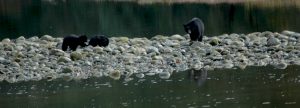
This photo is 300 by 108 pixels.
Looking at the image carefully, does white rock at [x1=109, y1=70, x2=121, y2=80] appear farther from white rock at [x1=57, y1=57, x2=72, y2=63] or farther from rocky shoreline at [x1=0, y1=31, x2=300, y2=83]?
white rock at [x1=57, y1=57, x2=72, y2=63]

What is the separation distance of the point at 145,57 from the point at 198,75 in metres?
4.80

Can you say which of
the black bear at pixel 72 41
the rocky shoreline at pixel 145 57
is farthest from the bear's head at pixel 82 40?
the rocky shoreline at pixel 145 57

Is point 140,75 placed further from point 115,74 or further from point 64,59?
point 64,59

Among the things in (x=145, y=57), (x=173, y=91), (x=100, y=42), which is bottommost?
(x=173, y=91)

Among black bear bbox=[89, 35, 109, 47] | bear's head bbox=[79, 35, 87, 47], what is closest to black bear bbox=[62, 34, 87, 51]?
bear's head bbox=[79, 35, 87, 47]

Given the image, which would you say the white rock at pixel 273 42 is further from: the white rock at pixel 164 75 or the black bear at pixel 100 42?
the white rock at pixel 164 75

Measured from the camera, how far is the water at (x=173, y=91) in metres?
18.0

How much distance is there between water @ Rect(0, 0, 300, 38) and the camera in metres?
43.3

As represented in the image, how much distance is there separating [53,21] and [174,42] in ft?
95.0

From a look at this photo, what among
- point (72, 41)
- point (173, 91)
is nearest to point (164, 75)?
point (173, 91)

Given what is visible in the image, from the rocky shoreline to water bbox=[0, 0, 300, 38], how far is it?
27.3 ft

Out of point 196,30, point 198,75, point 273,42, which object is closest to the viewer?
point 198,75

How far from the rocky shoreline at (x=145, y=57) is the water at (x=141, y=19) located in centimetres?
831

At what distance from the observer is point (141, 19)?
171 feet
